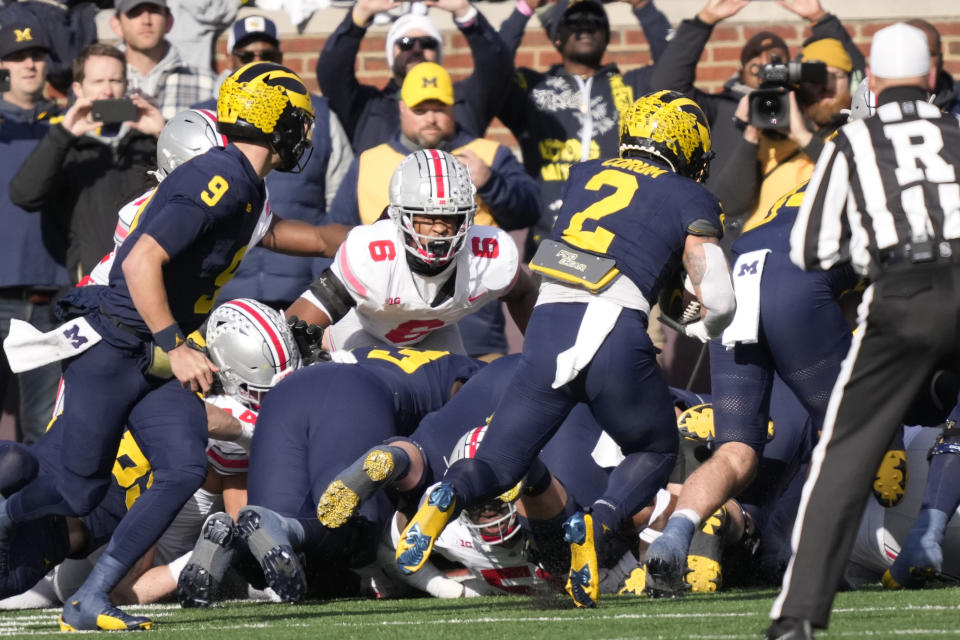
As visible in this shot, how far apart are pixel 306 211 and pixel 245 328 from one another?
2.05 m

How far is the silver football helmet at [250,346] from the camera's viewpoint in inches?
254

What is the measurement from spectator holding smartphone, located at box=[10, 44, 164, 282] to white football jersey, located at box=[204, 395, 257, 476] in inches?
66.8

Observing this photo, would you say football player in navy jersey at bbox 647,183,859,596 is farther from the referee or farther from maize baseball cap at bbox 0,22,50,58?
maize baseball cap at bbox 0,22,50,58

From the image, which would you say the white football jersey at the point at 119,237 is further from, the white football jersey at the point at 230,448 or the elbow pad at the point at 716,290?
the elbow pad at the point at 716,290

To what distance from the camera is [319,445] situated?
20.6 feet

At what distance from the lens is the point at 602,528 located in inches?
213

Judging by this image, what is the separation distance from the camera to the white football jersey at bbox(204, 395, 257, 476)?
266 inches

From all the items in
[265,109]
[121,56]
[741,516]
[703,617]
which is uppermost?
[265,109]

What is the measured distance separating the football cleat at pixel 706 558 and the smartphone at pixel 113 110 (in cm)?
358

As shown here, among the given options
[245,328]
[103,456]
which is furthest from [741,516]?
[103,456]

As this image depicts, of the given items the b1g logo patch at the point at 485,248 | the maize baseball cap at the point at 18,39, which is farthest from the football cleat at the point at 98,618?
the maize baseball cap at the point at 18,39

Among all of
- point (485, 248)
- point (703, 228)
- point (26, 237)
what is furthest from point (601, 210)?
point (26, 237)

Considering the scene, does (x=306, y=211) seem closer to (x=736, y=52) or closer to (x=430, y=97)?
(x=430, y=97)

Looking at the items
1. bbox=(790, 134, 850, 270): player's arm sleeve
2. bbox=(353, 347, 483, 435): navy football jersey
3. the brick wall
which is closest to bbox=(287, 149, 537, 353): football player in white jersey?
bbox=(353, 347, 483, 435): navy football jersey
